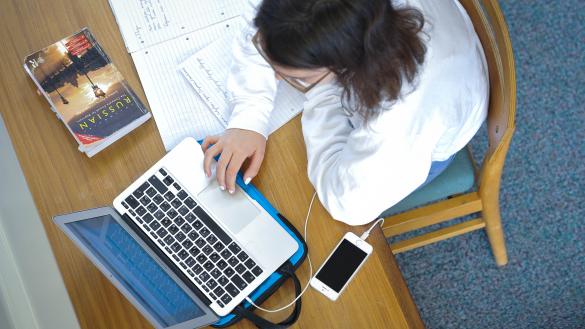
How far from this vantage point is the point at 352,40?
0.67m

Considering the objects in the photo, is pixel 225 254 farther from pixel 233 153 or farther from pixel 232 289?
pixel 233 153

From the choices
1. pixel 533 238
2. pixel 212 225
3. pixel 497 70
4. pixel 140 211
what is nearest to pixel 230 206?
pixel 212 225

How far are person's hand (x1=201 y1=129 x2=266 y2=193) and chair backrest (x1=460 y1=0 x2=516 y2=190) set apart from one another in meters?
0.39

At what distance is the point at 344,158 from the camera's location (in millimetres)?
886

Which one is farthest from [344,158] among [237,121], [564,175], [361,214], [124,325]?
[564,175]

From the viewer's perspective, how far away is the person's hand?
923 mm

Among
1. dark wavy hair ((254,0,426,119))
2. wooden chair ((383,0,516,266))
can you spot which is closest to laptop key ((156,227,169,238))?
dark wavy hair ((254,0,426,119))

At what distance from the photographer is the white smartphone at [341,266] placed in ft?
2.90

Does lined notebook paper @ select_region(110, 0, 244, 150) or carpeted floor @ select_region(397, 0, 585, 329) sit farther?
carpeted floor @ select_region(397, 0, 585, 329)

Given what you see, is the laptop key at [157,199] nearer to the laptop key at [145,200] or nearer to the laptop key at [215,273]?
the laptop key at [145,200]

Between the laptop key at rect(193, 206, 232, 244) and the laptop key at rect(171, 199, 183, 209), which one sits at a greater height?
the laptop key at rect(171, 199, 183, 209)

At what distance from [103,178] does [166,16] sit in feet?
1.10

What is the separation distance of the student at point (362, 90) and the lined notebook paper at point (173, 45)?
6 centimetres

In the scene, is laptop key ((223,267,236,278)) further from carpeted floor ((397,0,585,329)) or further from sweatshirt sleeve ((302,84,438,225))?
carpeted floor ((397,0,585,329))
